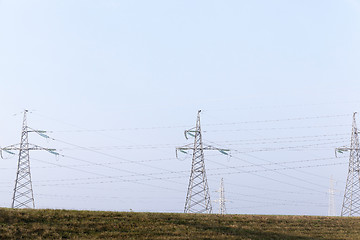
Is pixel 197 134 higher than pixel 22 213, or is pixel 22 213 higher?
pixel 197 134

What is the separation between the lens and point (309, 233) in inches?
1569

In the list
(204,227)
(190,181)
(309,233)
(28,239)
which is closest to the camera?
(28,239)

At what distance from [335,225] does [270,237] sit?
482 inches

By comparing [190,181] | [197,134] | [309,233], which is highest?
[197,134]

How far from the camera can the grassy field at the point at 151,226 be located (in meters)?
31.9

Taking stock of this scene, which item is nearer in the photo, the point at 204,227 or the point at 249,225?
the point at 204,227

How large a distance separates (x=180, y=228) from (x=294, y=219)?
15373 millimetres

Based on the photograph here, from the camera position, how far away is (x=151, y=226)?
1400 inches

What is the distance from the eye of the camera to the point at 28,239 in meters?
29.8

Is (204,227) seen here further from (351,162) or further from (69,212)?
(351,162)

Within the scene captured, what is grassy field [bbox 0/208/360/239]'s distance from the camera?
3191cm

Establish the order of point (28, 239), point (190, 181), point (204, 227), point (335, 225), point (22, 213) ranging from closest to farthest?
point (28, 239), point (22, 213), point (204, 227), point (335, 225), point (190, 181)

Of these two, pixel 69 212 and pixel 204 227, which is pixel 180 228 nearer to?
→ pixel 204 227

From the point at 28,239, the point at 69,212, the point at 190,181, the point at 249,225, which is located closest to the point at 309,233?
the point at 249,225
